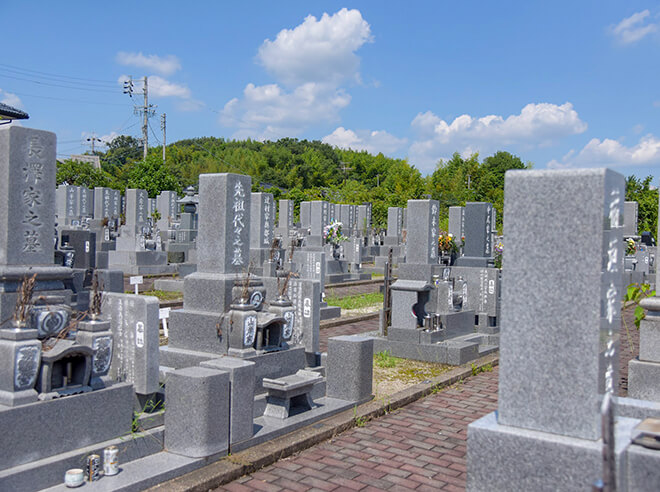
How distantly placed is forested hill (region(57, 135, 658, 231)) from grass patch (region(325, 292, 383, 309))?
2007 centimetres

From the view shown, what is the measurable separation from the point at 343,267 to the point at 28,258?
1685 centimetres

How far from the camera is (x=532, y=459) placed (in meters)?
2.95

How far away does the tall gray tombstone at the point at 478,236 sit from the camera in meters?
12.8

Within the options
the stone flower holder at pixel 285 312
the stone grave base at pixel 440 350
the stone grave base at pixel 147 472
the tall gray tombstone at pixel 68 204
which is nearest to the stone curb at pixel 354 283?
the stone grave base at pixel 440 350

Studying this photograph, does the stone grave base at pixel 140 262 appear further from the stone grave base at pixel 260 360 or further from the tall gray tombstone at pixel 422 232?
the stone grave base at pixel 260 360

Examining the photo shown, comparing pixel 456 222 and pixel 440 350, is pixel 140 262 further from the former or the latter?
pixel 440 350

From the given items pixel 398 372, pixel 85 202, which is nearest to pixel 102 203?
pixel 85 202

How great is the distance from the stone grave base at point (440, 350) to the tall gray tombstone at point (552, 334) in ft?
21.5

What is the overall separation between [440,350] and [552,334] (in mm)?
6937

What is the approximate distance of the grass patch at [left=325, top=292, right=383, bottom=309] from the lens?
613 inches

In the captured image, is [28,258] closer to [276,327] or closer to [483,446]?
[276,327]

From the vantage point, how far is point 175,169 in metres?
57.3

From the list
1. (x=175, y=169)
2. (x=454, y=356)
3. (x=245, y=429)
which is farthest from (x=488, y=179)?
(x=245, y=429)

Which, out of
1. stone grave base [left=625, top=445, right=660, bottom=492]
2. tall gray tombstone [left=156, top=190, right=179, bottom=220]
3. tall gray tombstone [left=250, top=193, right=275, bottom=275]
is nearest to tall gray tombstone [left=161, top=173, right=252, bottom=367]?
stone grave base [left=625, top=445, right=660, bottom=492]
